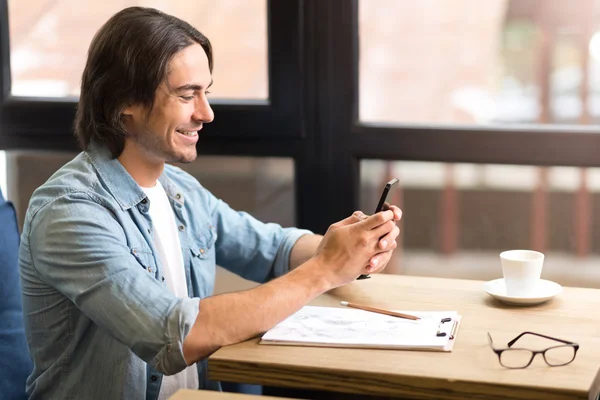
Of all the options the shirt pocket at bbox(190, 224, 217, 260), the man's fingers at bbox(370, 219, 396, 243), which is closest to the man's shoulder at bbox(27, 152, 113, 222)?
the shirt pocket at bbox(190, 224, 217, 260)

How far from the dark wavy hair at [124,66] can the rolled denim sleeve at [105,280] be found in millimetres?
197

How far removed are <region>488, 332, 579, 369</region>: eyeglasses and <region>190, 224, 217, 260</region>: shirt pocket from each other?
0.71 meters

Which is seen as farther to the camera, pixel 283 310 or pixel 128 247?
pixel 128 247

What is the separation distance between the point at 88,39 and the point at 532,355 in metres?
1.67

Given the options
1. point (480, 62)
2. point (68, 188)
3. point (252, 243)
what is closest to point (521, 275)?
point (252, 243)

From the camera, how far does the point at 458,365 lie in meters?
1.40

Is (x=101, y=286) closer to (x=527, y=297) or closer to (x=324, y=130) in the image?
(x=527, y=297)

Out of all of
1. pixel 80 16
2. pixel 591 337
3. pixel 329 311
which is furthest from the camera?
pixel 80 16

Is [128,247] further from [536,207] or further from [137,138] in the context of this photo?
[536,207]

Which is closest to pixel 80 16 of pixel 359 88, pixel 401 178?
pixel 359 88

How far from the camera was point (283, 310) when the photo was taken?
1.57m

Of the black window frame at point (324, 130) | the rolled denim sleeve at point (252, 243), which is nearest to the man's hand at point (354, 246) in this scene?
the rolled denim sleeve at point (252, 243)

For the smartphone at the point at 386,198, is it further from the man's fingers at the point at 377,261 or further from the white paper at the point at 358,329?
the white paper at the point at 358,329

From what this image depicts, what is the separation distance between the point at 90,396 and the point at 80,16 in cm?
126
